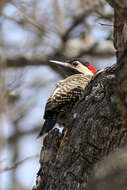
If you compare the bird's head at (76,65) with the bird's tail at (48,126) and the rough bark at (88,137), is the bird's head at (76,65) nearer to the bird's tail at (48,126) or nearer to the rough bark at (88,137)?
the bird's tail at (48,126)

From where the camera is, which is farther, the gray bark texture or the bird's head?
the bird's head

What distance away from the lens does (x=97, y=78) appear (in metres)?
3.74

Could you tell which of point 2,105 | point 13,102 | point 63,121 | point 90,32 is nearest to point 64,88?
point 63,121

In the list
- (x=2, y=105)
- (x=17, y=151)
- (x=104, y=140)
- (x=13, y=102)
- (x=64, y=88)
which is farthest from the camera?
(x=17, y=151)

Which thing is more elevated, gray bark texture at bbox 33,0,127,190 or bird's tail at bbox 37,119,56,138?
bird's tail at bbox 37,119,56,138

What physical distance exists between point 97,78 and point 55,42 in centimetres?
533

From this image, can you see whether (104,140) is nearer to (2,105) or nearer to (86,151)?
(86,151)

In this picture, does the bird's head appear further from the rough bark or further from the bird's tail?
the rough bark

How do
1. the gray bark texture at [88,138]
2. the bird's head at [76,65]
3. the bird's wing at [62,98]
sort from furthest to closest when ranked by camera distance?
1. the bird's head at [76,65]
2. the bird's wing at [62,98]
3. the gray bark texture at [88,138]

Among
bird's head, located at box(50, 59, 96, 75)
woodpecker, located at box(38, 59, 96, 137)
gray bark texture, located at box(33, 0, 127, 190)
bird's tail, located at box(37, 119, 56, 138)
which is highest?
bird's head, located at box(50, 59, 96, 75)

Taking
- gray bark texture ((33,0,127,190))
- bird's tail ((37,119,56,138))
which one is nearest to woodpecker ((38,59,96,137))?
bird's tail ((37,119,56,138))

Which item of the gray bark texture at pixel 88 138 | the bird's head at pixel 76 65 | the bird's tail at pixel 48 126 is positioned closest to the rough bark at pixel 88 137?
the gray bark texture at pixel 88 138

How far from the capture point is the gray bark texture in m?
3.34

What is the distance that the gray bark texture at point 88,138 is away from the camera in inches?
131
